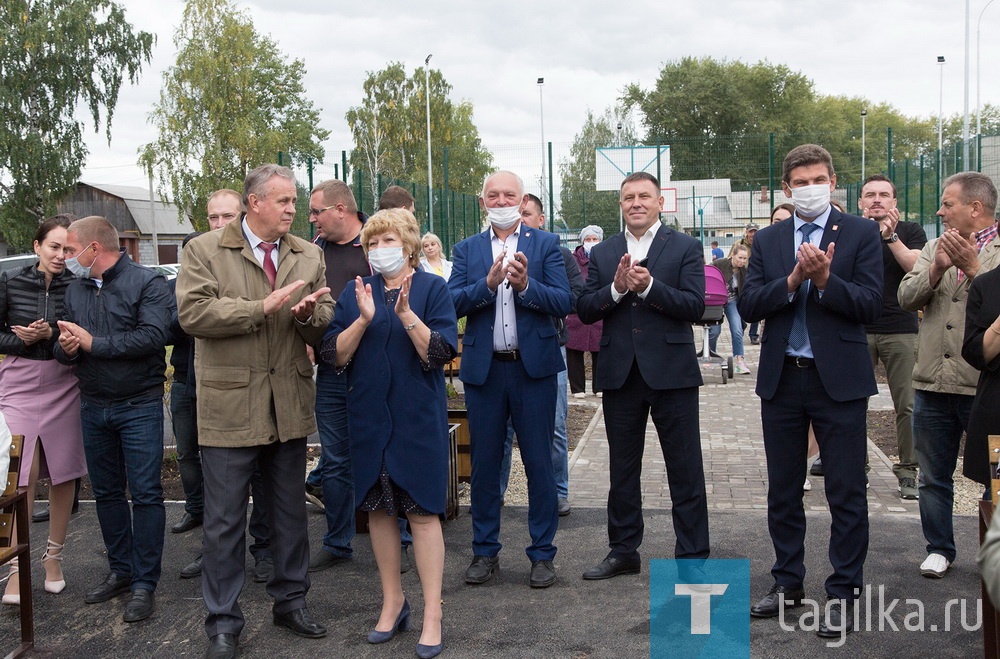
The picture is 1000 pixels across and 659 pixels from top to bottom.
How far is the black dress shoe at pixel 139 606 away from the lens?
4.79 meters

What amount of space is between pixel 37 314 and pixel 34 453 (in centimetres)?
78

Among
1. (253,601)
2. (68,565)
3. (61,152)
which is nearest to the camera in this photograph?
(253,601)

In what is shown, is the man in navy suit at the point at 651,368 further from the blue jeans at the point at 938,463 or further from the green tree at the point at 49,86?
the green tree at the point at 49,86

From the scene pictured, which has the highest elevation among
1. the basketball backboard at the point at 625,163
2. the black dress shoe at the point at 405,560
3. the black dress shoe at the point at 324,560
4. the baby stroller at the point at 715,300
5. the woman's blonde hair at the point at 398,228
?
the basketball backboard at the point at 625,163

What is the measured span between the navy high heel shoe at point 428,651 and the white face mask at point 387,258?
5.71ft

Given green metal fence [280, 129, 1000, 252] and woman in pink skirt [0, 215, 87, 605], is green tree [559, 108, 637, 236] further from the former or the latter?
woman in pink skirt [0, 215, 87, 605]

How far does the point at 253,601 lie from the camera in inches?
201

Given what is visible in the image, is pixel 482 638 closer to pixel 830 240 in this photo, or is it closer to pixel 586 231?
pixel 830 240

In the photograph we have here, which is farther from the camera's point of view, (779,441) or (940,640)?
(779,441)

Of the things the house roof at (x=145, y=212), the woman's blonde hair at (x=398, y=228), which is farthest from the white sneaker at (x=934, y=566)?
the house roof at (x=145, y=212)

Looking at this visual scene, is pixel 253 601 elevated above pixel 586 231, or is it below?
below

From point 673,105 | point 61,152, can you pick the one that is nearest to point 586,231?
point 61,152

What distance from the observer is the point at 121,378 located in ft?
16.1

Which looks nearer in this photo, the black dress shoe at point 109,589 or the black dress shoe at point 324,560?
the black dress shoe at point 109,589
